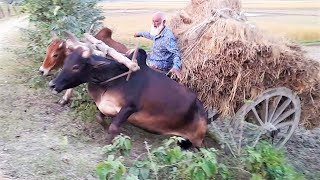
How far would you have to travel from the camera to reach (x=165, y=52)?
5664 millimetres

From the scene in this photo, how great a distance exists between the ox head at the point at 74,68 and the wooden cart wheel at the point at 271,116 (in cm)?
157

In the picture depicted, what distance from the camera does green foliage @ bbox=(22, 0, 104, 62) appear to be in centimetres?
663

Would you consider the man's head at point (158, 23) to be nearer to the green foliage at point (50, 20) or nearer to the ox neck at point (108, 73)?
the ox neck at point (108, 73)

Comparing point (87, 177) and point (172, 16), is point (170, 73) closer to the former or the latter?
point (172, 16)

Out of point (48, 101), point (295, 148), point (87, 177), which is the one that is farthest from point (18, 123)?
point (295, 148)

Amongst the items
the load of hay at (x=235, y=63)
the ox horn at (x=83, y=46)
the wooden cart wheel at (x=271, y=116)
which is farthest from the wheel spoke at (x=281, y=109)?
the ox horn at (x=83, y=46)

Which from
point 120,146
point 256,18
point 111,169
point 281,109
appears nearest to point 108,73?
point 120,146

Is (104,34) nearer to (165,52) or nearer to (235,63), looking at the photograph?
(165,52)

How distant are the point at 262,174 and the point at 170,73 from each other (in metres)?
1.39

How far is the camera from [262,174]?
4766mm

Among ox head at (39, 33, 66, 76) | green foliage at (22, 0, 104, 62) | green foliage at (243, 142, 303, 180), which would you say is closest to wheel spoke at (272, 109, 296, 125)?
green foliage at (243, 142, 303, 180)

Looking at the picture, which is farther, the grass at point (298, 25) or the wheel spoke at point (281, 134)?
the grass at point (298, 25)

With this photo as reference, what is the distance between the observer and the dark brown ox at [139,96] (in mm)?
→ 5035

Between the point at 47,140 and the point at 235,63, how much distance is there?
1.86 m
